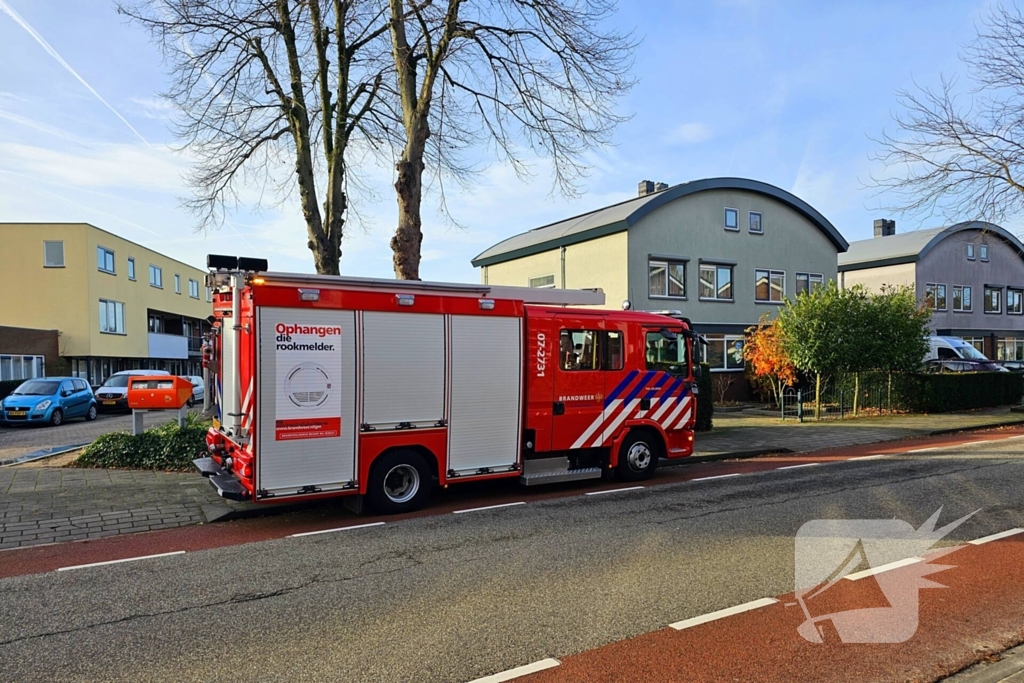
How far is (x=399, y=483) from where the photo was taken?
8.41m

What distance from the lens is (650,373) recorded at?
1047 cm

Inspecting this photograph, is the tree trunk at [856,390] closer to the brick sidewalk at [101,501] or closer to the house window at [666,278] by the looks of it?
the house window at [666,278]

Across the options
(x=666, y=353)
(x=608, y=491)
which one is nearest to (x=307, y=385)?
(x=608, y=491)

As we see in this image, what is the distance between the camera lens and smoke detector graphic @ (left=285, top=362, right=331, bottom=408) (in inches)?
297

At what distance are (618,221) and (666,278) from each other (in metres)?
2.95

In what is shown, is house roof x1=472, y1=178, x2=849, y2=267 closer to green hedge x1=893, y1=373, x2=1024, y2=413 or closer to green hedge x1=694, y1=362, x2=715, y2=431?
green hedge x1=694, y1=362, x2=715, y2=431

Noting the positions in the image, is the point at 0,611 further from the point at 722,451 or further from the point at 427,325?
the point at 722,451

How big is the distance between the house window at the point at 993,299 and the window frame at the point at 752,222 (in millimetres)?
21753

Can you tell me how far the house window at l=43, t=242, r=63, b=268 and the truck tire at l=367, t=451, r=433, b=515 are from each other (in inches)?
1247

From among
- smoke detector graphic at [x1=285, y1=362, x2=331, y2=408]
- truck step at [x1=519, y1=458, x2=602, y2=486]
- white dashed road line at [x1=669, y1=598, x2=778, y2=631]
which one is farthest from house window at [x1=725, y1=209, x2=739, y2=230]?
white dashed road line at [x1=669, y1=598, x2=778, y2=631]

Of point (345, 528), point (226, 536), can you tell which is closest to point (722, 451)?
point (345, 528)

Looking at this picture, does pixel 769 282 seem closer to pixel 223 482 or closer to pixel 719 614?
pixel 223 482

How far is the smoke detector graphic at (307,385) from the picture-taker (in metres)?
7.54

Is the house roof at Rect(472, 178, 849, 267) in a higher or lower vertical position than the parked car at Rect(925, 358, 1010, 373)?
higher
